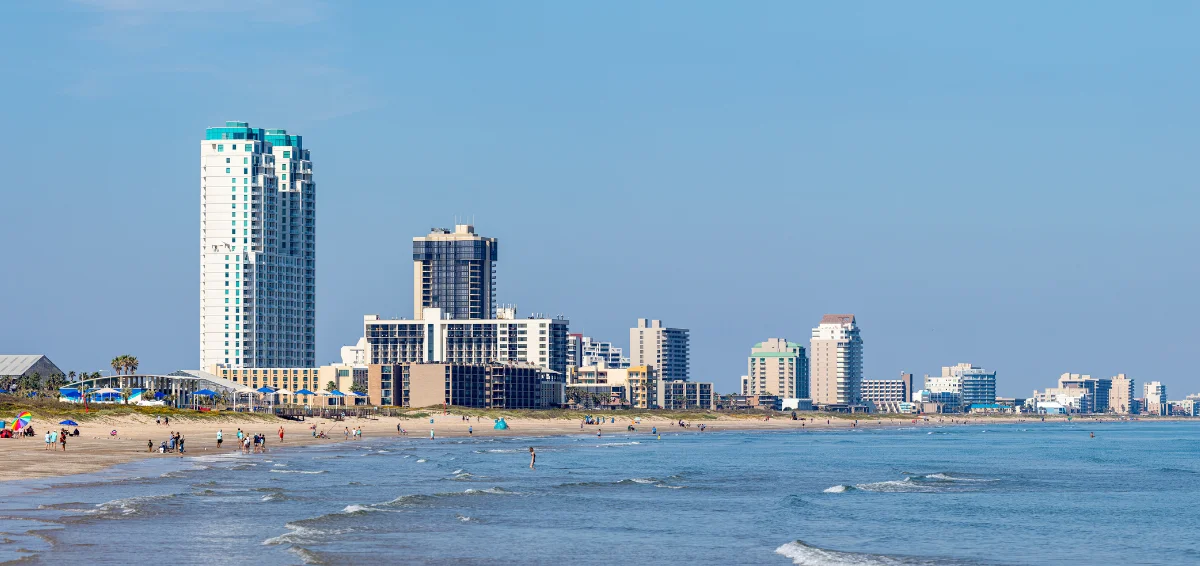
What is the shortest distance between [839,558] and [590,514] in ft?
47.5

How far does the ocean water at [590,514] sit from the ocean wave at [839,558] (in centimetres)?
10

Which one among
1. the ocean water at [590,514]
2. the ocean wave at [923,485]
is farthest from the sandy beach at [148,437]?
the ocean wave at [923,485]

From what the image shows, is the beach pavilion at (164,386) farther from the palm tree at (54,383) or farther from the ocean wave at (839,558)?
the ocean wave at (839,558)

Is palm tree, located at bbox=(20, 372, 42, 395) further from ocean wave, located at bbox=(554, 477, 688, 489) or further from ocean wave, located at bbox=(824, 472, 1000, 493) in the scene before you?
ocean wave, located at bbox=(824, 472, 1000, 493)

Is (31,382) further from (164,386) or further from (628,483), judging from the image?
(628,483)

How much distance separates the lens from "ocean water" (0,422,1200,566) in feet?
135

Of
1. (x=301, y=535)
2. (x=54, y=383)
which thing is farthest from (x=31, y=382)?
(x=301, y=535)

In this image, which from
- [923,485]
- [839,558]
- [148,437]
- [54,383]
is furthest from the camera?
[54,383]

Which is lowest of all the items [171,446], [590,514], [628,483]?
[628,483]

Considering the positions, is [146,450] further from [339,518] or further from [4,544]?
[4,544]

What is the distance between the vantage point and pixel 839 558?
41969mm

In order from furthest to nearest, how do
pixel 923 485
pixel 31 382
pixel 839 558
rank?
pixel 31 382 → pixel 923 485 → pixel 839 558

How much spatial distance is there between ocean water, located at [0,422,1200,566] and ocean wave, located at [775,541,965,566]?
100 millimetres

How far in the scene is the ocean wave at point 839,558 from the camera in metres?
40.8
